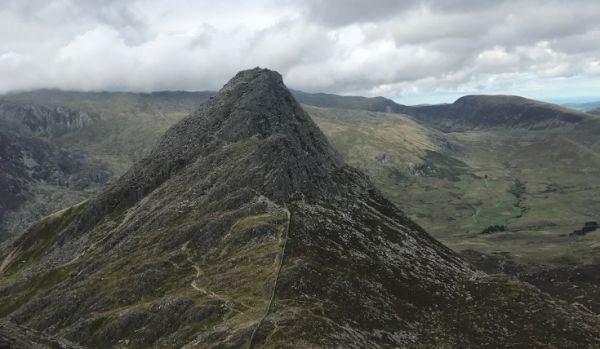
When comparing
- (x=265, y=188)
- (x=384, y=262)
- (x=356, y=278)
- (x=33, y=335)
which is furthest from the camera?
(x=265, y=188)

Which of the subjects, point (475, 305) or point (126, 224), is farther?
point (126, 224)

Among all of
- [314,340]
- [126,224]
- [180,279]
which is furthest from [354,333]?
[126,224]

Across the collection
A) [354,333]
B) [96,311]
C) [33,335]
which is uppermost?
[33,335]

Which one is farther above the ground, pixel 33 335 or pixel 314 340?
pixel 33 335

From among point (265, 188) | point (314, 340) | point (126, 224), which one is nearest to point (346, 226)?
point (265, 188)

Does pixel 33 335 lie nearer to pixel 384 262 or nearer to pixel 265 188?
pixel 384 262

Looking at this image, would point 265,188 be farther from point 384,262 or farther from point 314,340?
point 314,340

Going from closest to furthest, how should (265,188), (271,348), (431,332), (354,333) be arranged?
(271,348)
(354,333)
(431,332)
(265,188)
